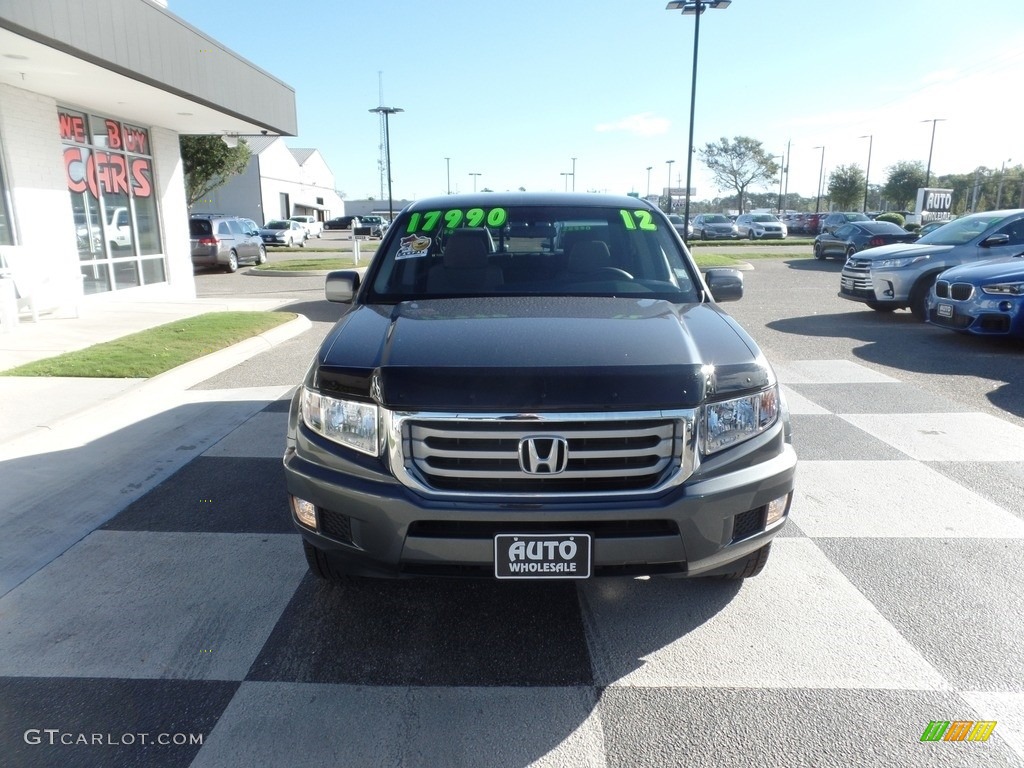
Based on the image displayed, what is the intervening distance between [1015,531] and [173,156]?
1682 cm

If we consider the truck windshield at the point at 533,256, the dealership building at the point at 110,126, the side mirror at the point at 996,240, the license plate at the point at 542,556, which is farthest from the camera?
the side mirror at the point at 996,240

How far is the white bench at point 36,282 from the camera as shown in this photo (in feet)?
33.7

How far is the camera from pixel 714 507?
104 inches

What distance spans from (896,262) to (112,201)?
→ 13.9 meters

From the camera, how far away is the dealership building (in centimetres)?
938

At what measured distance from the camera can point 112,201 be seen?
45.8 ft

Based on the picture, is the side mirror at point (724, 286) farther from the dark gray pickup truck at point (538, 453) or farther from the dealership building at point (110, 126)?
the dealership building at point (110, 126)

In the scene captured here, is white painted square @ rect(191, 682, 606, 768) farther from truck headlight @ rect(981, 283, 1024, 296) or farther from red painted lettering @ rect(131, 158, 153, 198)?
red painted lettering @ rect(131, 158, 153, 198)

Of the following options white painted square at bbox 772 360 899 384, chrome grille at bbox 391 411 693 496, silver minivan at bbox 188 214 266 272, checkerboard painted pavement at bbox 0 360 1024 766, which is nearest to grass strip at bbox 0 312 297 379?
checkerboard painted pavement at bbox 0 360 1024 766

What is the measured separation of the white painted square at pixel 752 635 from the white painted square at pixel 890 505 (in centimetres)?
64

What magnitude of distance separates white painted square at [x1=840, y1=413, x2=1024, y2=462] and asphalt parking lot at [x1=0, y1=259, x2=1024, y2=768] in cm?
59

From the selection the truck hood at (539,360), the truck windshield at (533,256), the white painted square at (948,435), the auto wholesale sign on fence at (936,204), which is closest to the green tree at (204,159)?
the truck windshield at (533,256)

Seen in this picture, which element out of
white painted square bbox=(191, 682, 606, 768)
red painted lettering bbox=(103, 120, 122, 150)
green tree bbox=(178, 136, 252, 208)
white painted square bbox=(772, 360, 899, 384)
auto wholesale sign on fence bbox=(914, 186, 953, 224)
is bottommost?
white painted square bbox=(191, 682, 606, 768)

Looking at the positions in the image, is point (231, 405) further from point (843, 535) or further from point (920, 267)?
point (920, 267)
